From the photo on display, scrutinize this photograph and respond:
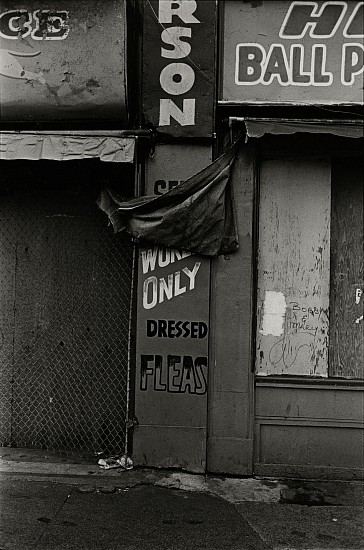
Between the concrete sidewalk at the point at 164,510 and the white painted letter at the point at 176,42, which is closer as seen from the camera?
the concrete sidewalk at the point at 164,510

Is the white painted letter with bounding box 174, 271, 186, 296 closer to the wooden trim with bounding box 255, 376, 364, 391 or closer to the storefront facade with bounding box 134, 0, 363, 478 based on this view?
the storefront facade with bounding box 134, 0, 363, 478

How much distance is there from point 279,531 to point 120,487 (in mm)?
1592

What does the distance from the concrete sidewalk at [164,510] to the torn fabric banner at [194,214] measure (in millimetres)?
2357

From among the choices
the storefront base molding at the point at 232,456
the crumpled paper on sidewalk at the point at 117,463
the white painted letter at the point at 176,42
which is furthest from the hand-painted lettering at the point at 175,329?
the white painted letter at the point at 176,42

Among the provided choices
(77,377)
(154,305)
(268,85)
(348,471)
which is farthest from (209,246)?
(348,471)

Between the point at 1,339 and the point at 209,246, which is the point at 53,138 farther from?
the point at 1,339

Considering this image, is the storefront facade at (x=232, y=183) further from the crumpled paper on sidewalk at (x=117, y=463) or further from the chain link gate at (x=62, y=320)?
the chain link gate at (x=62, y=320)

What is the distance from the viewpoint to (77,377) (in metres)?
6.86

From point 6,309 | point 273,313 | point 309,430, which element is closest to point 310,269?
point 273,313

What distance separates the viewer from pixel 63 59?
242 inches

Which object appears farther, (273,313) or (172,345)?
(273,313)

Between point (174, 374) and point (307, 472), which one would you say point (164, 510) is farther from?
point (307, 472)

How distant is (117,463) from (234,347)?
173cm

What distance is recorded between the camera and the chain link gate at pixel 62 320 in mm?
6801
